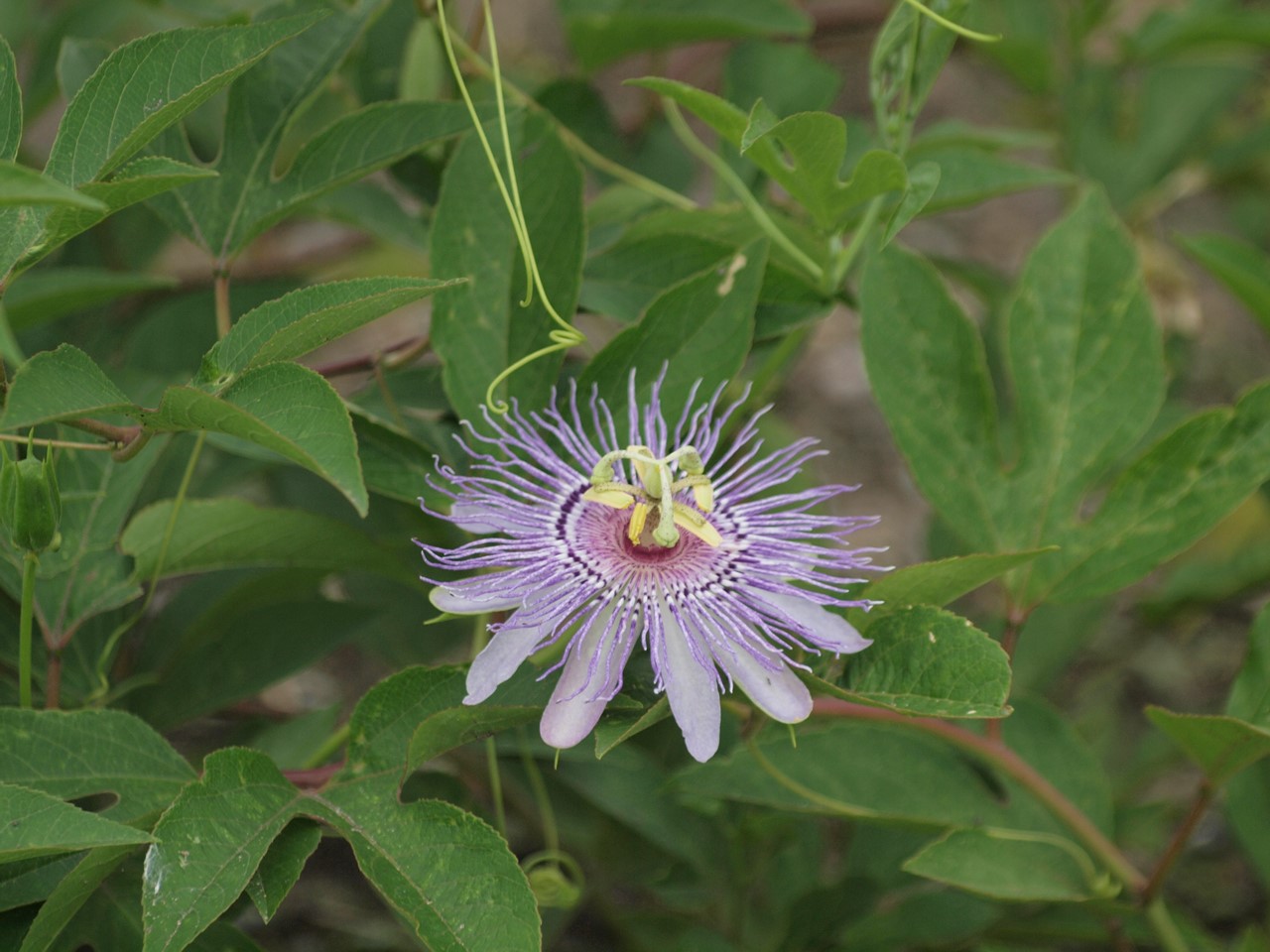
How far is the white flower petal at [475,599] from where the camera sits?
0.94 meters

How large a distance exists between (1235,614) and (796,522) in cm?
149

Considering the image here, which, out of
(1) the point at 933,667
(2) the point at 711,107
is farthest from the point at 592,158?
(1) the point at 933,667

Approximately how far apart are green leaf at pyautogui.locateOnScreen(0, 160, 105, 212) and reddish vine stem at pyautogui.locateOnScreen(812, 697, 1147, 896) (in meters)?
0.62

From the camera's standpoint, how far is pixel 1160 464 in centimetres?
116

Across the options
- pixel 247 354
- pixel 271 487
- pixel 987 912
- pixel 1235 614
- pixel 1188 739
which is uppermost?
pixel 247 354

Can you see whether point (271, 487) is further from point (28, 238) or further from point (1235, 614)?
point (1235, 614)

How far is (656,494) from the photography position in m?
0.99

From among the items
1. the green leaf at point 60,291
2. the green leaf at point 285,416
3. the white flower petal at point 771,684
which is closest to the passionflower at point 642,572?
the white flower petal at point 771,684

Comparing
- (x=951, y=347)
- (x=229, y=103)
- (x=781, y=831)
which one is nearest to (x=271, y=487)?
(x=229, y=103)

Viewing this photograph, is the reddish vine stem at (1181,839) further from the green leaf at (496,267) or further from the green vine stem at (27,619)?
the green vine stem at (27,619)

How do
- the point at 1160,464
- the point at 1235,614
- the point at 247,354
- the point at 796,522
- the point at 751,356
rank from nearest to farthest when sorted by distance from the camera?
the point at 247,354, the point at 796,522, the point at 1160,464, the point at 751,356, the point at 1235,614

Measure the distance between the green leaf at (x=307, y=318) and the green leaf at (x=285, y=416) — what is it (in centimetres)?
2

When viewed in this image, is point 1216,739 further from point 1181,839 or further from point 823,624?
point 823,624

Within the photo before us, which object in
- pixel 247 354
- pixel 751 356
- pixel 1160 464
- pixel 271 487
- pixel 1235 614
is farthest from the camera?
pixel 1235 614
